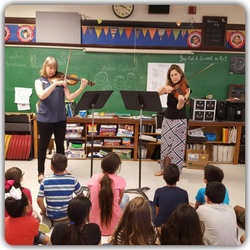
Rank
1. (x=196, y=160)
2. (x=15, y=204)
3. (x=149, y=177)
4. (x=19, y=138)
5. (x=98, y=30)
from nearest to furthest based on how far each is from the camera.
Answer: (x=15, y=204), (x=149, y=177), (x=196, y=160), (x=19, y=138), (x=98, y=30)

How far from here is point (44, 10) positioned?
454 centimetres

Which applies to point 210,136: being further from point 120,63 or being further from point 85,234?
point 85,234

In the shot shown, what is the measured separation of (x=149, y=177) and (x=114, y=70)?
1683mm

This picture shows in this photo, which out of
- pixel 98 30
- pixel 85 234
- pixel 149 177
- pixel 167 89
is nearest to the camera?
pixel 85 234

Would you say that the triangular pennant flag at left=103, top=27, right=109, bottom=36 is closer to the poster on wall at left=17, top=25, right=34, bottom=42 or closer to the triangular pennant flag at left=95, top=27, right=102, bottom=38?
the triangular pennant flag at left=95, top=27, right=102, bottom=38

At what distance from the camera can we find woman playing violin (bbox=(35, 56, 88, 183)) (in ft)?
11.2

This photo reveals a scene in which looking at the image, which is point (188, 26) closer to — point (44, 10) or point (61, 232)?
point (44, 10)

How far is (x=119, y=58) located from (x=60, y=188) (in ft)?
8.86

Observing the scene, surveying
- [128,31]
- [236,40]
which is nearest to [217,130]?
[236,40]


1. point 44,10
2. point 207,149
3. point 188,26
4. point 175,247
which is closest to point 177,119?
point 207,149

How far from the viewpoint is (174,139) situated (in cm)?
384

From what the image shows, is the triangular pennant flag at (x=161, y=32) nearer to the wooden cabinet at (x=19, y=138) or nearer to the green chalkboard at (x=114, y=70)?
the green chalkboard at (x=114, y=70)

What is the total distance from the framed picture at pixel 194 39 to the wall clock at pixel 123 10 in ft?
3.00

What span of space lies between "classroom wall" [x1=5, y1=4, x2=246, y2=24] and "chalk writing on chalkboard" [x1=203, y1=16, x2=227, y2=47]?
8 cm
